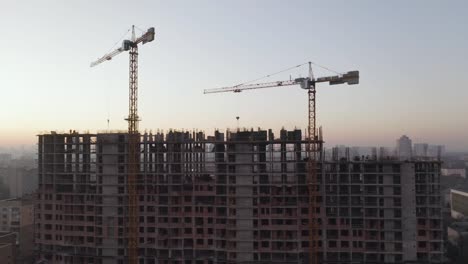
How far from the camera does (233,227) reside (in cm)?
3634

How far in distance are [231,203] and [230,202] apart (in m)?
0.12

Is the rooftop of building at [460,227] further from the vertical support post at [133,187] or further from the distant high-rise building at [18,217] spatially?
the distant high-rise building at [18,217]

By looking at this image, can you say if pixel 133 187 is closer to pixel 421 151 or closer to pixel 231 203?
pixel 231 203

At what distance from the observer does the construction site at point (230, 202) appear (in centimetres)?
3531

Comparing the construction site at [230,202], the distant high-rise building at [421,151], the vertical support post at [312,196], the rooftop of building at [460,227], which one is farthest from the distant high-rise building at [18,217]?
the rooftop of building at [460,227]

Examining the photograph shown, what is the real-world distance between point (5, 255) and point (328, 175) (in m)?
30.8

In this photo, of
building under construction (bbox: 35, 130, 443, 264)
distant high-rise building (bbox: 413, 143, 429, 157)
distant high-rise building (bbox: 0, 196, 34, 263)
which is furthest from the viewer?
distant high-rise building (bbox: 0, 196, 34, 263)

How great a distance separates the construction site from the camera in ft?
116

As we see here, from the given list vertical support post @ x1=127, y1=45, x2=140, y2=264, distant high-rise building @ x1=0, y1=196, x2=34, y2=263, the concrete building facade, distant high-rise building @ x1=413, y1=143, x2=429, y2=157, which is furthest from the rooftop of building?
distant high-rise building @ x1=0, y1=196, x2=34, y2=263

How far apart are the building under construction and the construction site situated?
87 mm

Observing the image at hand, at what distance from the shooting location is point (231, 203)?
36.7 m

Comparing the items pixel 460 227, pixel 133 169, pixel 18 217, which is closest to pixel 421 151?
pixel 460 227

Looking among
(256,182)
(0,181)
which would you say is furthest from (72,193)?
(0,181)

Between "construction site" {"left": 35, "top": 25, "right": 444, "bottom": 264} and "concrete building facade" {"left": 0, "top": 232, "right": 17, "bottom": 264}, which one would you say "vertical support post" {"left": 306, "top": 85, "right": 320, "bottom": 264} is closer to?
"construction site" {"left": 35, "top": 25, "right": 444, "bottom": 264}
